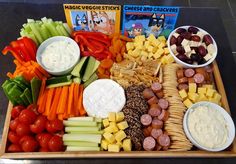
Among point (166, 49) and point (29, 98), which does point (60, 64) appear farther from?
point (166, 49)

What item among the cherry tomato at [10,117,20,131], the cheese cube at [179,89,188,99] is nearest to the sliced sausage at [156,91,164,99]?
the cheese cube at [179,89,188,99]

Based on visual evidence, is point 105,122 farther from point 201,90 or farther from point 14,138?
point 201,90

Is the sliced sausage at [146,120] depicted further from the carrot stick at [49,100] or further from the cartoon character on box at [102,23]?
the cartoon character on box at [102,23]

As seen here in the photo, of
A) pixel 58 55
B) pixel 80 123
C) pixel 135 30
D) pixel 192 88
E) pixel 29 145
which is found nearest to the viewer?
pixel 29 145

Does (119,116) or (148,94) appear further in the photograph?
(148,94)

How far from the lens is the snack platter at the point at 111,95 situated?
1481 millimetres

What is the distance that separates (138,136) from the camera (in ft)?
4.93

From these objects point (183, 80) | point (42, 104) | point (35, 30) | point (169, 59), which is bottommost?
point (42, 104)

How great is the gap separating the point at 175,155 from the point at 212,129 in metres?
0.26

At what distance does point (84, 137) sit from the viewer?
1.51 m

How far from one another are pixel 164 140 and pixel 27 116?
78cm

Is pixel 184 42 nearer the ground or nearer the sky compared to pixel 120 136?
nearer the sky

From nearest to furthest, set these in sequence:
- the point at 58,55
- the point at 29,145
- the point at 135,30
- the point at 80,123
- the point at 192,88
Result: the point at 29,145
the point at 80,123
the point at 192,88
the point at 58,55
the point at 135,30

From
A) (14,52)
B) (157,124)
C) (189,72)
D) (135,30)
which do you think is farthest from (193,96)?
(14,52)
